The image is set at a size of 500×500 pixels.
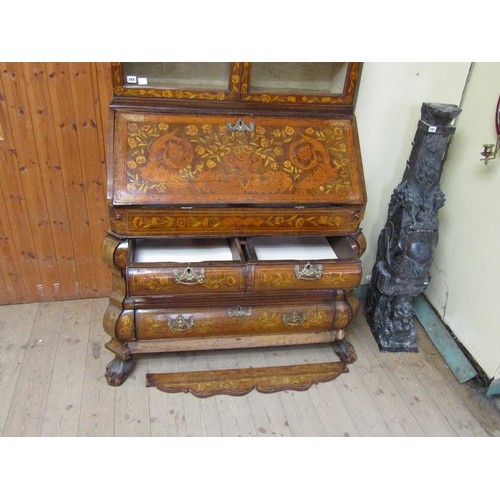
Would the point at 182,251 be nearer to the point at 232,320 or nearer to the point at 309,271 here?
the point at 232,320

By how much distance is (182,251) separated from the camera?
2074 millimetres

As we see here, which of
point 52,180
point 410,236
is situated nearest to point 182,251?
point 52,180

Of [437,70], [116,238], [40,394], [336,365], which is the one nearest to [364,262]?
[336,365]

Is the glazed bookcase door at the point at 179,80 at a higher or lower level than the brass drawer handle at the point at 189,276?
higher

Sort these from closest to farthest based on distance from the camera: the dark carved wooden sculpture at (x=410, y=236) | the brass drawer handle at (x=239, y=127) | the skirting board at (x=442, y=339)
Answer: the brass drawer handle at (x=239, y=127)
the dark carved wooden sculpture at (x=410, y=236)
the skirting board at (x=442, y=339)

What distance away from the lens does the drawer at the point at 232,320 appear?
2012 mm

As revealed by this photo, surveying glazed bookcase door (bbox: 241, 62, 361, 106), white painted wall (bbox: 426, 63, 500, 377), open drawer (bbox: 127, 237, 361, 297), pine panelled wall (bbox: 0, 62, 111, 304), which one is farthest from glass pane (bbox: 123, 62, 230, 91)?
white painted wall (bbox: 426, 63, 500, 377)

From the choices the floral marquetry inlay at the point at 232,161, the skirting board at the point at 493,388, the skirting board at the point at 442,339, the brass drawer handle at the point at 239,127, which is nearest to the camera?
the floral marquetry inlay at the point at 232,161

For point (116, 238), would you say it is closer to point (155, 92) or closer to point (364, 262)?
point (155, 92)

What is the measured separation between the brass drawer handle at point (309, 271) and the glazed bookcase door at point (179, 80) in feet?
2.51

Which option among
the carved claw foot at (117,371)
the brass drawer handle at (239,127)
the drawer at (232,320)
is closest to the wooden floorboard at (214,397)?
the carved claw foot at (117,371)

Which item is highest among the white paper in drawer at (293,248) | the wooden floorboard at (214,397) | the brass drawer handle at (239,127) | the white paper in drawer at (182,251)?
the brass drawer handle at (239,127)

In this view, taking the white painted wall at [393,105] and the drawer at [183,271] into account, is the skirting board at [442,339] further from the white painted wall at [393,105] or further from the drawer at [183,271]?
the drawer at [183,271]

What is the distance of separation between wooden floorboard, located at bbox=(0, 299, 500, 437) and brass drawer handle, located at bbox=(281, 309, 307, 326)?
30 centimetres
